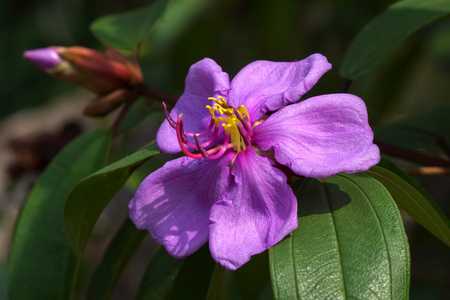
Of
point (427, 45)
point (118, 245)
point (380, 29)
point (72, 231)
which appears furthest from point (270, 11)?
point (72, 231)

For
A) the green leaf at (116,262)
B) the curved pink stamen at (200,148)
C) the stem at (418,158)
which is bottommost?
the green leaf at (116,262)

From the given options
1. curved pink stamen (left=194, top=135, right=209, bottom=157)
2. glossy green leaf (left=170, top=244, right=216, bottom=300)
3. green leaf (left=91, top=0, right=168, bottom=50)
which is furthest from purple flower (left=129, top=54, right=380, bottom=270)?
green leaf (left=91, top=0, right=168, bottom=50)

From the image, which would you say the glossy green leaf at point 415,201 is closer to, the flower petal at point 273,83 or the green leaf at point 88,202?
the flower petal at point 273,83

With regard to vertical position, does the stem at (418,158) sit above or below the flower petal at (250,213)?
below

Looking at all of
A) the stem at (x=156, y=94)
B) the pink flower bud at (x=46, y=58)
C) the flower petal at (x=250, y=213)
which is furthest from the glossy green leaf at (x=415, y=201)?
the pink flower bud at (x=46, y=58)

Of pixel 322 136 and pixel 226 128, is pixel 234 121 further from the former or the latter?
pixel 322 136

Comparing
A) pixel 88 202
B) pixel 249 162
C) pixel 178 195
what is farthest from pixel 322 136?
pixel 88 202
